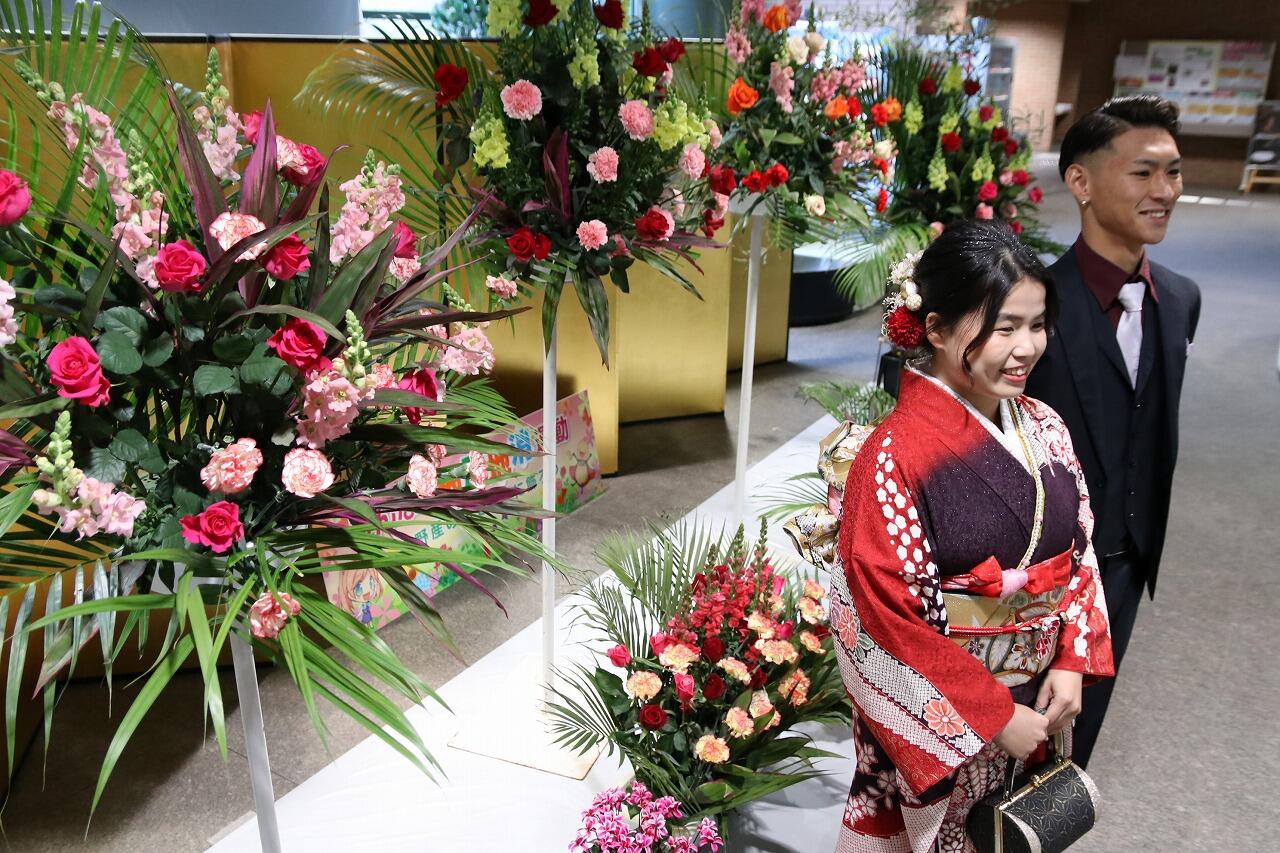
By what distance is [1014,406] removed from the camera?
5.46 ft

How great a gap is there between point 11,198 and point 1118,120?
174 centimetres

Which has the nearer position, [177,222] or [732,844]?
[177,222]

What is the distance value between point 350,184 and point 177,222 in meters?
0.21

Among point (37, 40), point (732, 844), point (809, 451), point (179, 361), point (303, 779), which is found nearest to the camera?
point (179, 361)

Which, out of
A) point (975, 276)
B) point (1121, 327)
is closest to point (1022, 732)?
point (975, 276)

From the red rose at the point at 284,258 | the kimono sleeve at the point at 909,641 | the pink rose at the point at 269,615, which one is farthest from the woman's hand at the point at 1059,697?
the red rose at the point at 284,258

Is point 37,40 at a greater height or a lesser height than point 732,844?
greater

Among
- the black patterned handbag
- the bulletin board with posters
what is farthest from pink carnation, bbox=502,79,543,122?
the bulletin board with posters

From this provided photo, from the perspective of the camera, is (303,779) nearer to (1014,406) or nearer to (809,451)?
(1014,406)

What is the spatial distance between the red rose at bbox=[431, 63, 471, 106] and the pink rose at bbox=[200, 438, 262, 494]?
107 cm

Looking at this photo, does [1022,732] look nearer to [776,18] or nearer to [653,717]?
[653,717]

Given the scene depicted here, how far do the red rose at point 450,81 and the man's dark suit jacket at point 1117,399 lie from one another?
1.16 m

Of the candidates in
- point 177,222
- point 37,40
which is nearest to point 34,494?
point 177,222

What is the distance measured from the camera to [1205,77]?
6.15m
